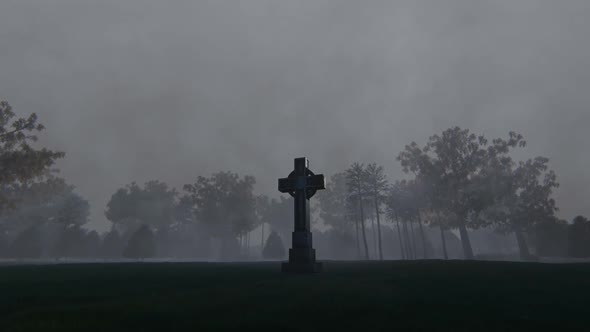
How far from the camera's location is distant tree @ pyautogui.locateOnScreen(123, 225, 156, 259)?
43469mm

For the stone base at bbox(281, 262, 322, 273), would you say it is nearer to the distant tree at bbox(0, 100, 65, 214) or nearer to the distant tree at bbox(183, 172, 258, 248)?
the distant tree at bbox(0, 100, 65, 214)

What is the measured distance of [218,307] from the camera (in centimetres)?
667

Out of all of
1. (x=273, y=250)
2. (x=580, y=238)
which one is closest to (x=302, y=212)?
(x=273, y=250)

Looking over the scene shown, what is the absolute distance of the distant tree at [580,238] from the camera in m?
40.9

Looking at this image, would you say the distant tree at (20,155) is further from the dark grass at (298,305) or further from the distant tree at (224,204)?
the distant tree at (224,204)

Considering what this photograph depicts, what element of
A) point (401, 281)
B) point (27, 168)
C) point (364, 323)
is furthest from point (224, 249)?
point (364, 323)

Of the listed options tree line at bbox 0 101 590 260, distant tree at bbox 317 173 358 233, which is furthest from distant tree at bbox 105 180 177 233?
Result: distant tree at bbox 317 173 358 233

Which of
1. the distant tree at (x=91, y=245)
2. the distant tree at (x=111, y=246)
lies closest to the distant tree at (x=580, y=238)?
the distant tree at (x=111, y=246)

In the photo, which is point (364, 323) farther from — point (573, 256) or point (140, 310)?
point (573, 256)

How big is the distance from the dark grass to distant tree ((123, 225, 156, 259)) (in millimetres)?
35940

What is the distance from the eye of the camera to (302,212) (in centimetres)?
1511

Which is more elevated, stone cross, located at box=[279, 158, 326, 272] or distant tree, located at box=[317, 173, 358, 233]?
distant tree, located at box=[317, 173, 358, 233]

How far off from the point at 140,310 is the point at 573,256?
170 ft

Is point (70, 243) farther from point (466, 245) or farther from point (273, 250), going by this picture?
point (466, 245)
